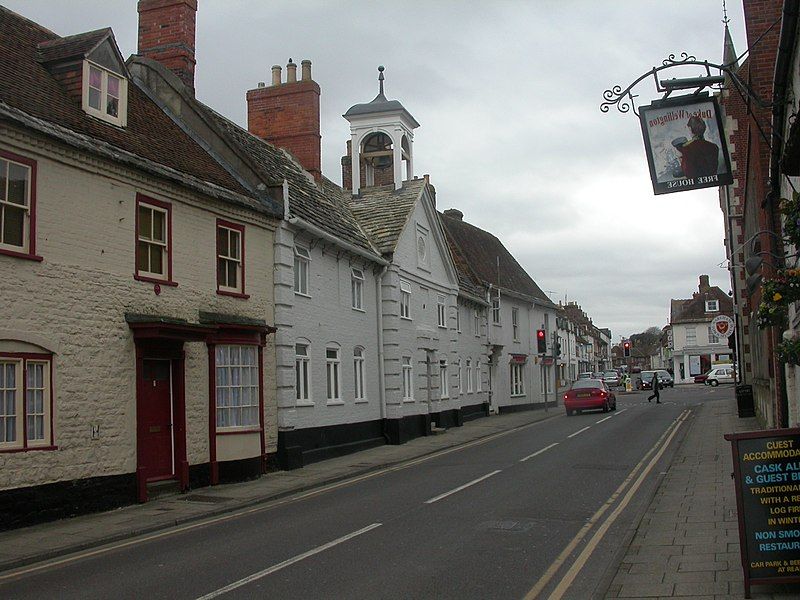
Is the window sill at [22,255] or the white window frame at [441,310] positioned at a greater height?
the white window frame at [441,310]

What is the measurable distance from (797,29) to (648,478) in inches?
338

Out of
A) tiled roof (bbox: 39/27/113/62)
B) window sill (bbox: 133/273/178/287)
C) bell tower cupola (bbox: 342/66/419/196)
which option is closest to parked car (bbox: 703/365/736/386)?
bell tower cupola (bbox: 342/66/419/196)

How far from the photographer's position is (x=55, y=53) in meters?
16.5

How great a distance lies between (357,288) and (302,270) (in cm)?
384

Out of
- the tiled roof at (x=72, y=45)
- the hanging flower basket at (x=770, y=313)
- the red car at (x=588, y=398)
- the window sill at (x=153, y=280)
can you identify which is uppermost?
the tiled roof at (x=72, y=45)

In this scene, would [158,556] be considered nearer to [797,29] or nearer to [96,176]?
[96,176]

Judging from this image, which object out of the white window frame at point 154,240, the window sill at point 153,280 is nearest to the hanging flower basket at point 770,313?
the window sill at point 153,280

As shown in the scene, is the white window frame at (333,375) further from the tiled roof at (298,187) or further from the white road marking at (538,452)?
the white road marking at (538,452)

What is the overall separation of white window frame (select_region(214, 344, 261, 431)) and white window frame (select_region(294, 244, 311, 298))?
3.02m

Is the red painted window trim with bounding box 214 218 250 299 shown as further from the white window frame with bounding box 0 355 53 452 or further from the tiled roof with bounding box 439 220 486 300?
the tiled roof with bounding box 439 220 486 300

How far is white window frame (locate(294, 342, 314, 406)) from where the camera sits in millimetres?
21359

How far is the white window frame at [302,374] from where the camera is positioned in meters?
21.4

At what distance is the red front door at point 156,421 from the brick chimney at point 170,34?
8861 mm

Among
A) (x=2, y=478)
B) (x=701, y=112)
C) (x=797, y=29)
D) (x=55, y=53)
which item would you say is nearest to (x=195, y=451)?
(x=2, y=478)
